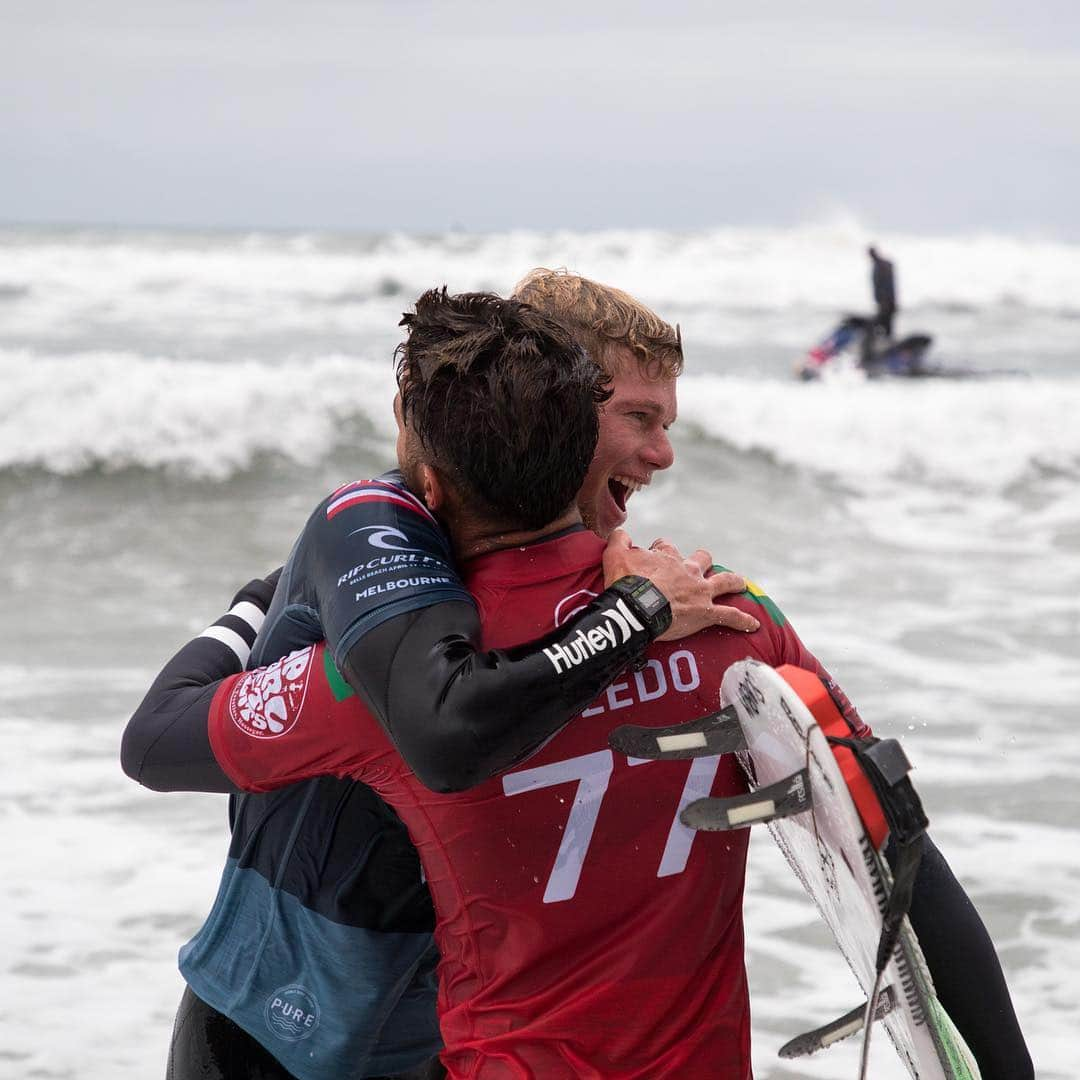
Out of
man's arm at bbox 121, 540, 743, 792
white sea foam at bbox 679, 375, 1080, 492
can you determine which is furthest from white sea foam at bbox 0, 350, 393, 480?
man's arm at bbox 121, 540, 743, 792

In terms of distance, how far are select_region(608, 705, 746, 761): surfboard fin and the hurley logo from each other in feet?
0.35

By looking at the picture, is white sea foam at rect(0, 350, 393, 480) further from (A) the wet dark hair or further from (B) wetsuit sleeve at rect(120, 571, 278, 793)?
(A) the wet dark hair

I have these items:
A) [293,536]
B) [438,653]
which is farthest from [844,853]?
[293,536]

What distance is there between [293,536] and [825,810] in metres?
8.17

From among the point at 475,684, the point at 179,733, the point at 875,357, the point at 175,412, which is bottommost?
the point at 875,357

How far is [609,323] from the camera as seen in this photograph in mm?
1970

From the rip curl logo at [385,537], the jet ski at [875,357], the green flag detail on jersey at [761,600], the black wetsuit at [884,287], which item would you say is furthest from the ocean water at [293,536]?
the rip curl logo at [385,537]

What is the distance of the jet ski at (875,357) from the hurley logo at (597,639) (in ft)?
47.0

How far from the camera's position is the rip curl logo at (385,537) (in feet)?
5.14

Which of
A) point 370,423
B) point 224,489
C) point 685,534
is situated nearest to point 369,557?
point 685,534

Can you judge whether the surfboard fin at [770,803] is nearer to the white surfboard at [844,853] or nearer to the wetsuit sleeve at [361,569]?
the white surfboard at [844,853]

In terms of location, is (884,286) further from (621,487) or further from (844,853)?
(844,853)

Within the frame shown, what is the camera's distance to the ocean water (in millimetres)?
4086

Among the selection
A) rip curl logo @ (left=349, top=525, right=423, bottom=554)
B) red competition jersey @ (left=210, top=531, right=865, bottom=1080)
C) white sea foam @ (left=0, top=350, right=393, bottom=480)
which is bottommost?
white sea foam @ (left=0, top=350, right=393, bottom=480)
